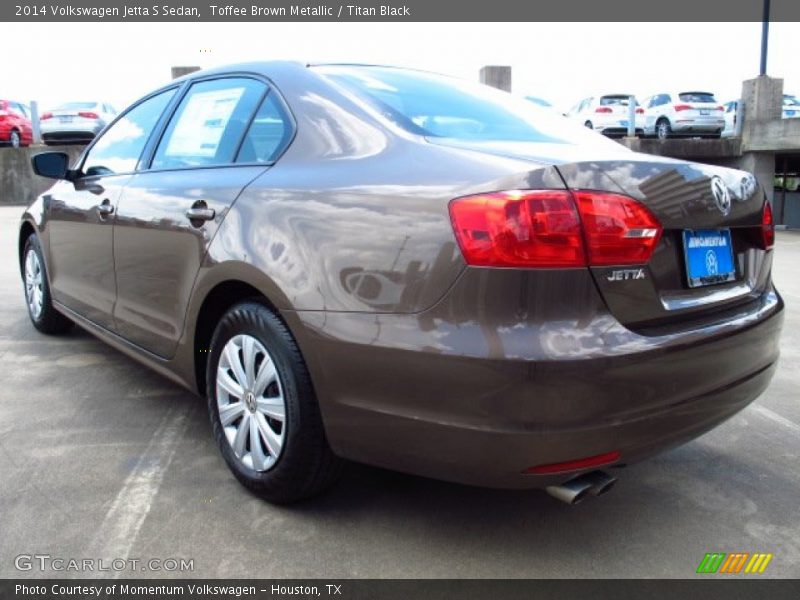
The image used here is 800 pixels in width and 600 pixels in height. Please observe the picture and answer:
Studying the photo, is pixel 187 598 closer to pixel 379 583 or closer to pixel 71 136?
pixel 379 583

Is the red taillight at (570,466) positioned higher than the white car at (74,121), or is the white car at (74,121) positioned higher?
the white car at (74,121)

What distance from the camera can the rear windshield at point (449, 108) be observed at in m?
2.46

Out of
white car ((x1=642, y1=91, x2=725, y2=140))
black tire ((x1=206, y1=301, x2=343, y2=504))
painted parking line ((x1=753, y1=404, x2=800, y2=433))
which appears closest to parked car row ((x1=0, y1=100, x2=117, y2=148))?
white car ((x1=642, y1=91, x2=725, y2=140))

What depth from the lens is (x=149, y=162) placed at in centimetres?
339

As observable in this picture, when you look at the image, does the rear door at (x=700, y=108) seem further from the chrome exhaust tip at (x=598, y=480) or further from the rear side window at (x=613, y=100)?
the chrome exhaust tip at (x=598, y=480)

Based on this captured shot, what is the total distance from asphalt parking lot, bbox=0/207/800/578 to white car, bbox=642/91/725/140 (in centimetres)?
1863

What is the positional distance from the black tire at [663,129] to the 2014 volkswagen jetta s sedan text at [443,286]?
1950 centimetres

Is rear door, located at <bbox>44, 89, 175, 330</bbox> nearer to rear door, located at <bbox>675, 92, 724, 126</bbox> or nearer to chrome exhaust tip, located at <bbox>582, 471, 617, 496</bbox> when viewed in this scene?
chrome exhaust tip, located at <bbox>582, 471, 617, 496</bbox>

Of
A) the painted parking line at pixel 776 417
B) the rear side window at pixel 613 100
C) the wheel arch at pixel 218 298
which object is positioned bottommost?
the painted parking line at pixel 776 417

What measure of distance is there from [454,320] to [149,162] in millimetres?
2116

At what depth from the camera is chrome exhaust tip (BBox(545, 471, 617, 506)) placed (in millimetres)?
2004

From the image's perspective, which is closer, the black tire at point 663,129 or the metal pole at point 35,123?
the metal pole at point 35,123

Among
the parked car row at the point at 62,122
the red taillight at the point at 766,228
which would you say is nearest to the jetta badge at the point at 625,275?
the red taillight at the point at 766,228

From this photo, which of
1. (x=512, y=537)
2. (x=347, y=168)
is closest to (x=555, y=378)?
(x=512, y=537)
